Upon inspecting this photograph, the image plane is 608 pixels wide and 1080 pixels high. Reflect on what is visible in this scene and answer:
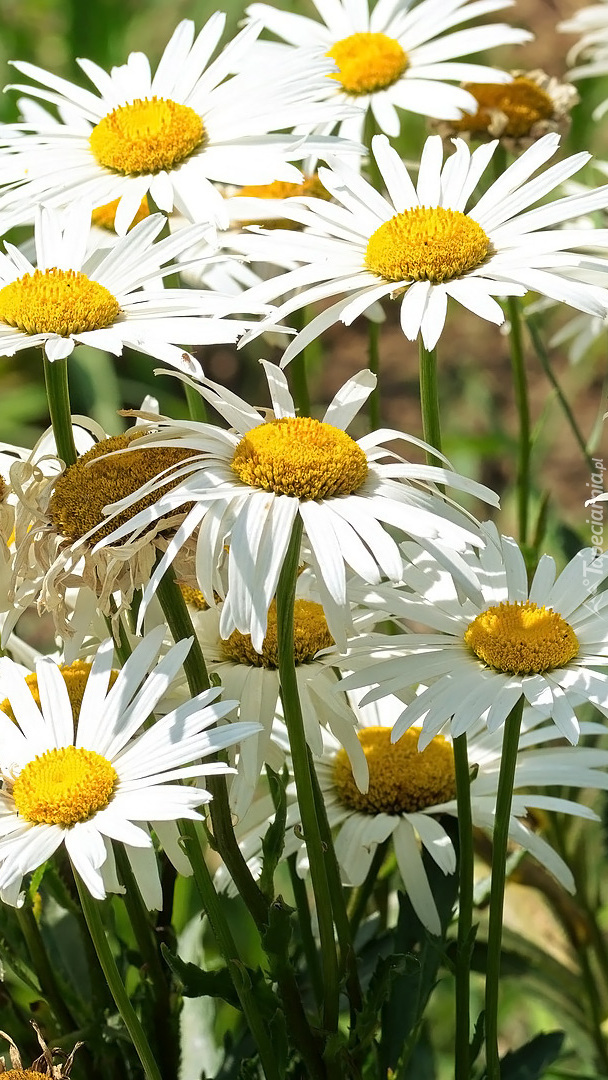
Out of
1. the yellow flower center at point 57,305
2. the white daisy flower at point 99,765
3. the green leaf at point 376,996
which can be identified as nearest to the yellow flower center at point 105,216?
the yellow flower center at point 57,305

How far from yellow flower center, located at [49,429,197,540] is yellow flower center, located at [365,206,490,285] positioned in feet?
0.44

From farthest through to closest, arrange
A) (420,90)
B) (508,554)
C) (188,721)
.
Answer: (420,90) → (508,554) → (188,721)

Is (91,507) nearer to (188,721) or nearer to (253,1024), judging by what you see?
(188,721)

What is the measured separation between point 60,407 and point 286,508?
0.12 meters

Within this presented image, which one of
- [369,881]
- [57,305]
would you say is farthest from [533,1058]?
[57,305]

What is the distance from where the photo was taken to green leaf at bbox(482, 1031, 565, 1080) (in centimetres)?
65

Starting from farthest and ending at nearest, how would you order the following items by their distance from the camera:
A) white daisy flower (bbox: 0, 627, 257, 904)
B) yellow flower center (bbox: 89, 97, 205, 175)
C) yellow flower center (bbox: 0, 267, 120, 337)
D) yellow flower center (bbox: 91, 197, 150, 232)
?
yellow flower center (bbox: 91, 197, 150, 232), yellow flower center (bbox: 89, 97, 205, 175), yellow flower center (bbox: 0, 267, 120, 337), white daisy flower (bbox: 0, 627, 257, 904)

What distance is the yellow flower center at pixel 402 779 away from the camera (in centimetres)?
62

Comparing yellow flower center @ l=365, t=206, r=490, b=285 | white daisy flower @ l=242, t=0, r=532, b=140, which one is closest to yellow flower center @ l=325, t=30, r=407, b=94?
white daisy flower @ l=242, t=0, r=532, b=140

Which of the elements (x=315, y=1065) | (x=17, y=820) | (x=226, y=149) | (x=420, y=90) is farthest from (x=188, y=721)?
(x=420, y=90)

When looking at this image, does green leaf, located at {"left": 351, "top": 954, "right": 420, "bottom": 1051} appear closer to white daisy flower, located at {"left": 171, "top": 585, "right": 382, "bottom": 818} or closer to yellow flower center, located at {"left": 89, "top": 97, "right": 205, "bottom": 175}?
white daisy flower, located at {"left": 171, "top": 585, "right": 382, "bottom": 818}

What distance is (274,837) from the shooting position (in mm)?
492

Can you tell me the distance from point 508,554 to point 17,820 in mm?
251

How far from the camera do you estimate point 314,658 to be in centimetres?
58
